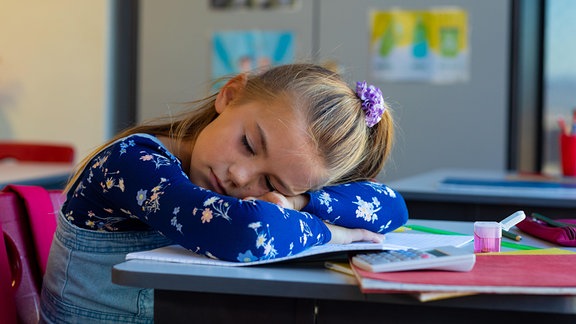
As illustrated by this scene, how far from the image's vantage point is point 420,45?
4.03 m

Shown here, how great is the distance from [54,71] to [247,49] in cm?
101

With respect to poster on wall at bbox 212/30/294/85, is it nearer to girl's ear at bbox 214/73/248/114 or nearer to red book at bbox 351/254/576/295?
girl's ear at bbox 214/73/248/114

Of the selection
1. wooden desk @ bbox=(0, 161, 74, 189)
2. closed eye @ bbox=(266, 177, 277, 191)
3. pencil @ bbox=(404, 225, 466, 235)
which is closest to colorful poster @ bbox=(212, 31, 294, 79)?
wooden desk @ bbox=(0, 161, 74, 189)

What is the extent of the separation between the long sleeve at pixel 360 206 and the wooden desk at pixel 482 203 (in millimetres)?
874

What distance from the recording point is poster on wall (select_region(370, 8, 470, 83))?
3.96m

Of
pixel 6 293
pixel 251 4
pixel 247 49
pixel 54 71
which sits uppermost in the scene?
pixel 251 4

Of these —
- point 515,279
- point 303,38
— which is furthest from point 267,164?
point 303,38

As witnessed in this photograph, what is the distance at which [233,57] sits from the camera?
4238 mm

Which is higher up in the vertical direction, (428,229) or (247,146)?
(247,146)

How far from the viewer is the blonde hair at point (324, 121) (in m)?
1.24

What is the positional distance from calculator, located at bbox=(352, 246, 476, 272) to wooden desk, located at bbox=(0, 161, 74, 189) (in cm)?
165

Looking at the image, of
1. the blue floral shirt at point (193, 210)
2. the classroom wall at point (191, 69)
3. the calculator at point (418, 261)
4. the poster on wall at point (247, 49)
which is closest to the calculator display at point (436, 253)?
the calculator at point (418, 261)

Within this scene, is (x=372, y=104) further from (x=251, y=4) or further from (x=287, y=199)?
(x=251, y=4)

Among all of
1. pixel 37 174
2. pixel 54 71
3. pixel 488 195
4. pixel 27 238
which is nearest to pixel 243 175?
pixel 27 238
